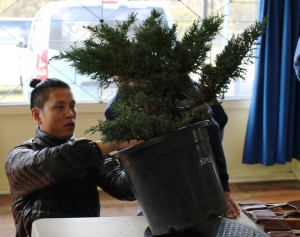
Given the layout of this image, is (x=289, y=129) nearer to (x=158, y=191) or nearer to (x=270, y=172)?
(x=270, y=172)

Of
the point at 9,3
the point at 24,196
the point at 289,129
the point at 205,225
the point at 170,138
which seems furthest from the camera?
the point at 289,129

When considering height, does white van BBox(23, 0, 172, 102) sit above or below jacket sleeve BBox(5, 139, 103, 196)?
above

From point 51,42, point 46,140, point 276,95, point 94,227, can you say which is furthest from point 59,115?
point 276,95

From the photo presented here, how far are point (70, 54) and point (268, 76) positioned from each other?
8.62ft

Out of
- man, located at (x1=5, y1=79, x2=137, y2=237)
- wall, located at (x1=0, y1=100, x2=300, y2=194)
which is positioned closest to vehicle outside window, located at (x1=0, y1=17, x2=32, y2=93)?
wall, located at (x1=0, y1=100, x2=300, y2=194)

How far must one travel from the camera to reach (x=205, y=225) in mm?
1087

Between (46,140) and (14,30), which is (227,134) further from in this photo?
(46,140)

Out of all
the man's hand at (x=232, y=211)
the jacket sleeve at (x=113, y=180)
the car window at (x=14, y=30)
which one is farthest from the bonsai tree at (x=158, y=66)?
the car window at (x=14, y=30)

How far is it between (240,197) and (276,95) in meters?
0.78

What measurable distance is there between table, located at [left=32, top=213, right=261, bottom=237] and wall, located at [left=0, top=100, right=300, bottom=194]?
199cm

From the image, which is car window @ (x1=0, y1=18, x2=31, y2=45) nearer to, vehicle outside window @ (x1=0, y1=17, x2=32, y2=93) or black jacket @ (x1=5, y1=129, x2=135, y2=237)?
vehicle outside window @ (x1=0, y1=17, x2=32, y2=93)

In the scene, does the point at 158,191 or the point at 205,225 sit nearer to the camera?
the point at 158,191

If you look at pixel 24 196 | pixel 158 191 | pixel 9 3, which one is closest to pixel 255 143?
pixel 9 3

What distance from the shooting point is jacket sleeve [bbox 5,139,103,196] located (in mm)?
1205
